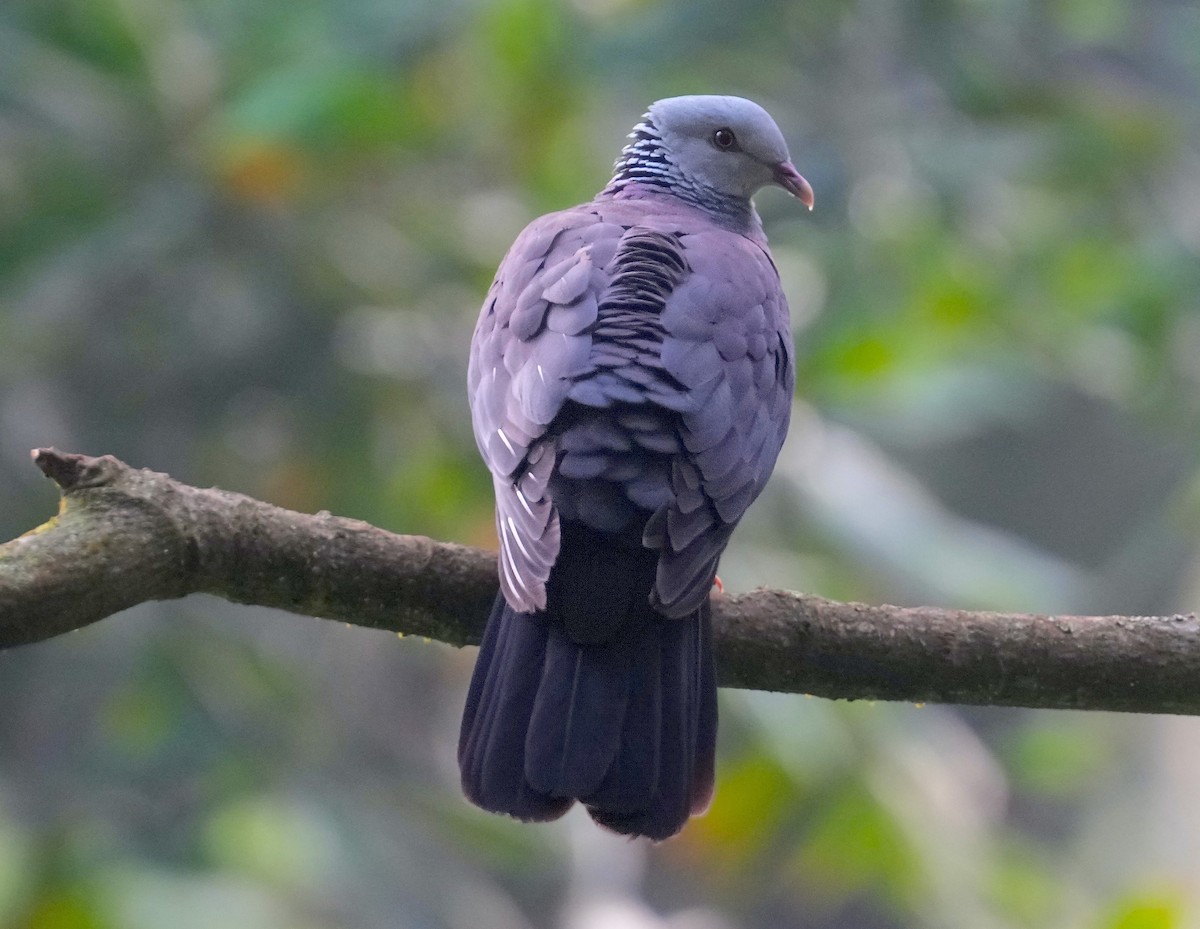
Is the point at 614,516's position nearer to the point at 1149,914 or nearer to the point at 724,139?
the point at 724,139

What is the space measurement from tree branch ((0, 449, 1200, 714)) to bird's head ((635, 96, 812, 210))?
5.17 ft

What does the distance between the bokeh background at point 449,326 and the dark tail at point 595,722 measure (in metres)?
2.51

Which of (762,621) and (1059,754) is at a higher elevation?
(1059,754)

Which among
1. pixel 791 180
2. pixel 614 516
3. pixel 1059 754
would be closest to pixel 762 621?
pixel 614 516

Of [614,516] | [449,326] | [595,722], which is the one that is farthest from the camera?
[449,326]

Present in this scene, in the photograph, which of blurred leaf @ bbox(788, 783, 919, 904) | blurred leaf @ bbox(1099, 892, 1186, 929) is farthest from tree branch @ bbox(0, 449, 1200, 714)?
blurred leaf @ bbox(788, 783, 919, 904)

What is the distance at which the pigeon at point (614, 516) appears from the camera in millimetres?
2449

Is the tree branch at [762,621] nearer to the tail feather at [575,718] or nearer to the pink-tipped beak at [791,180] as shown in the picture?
the tail feather at [575,718]

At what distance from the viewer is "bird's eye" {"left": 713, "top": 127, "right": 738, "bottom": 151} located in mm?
3971

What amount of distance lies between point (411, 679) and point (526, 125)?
161 inches

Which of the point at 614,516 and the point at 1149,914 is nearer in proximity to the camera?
the point at 614,516

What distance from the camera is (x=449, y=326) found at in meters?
5.94

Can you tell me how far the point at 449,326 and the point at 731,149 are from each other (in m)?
2.20

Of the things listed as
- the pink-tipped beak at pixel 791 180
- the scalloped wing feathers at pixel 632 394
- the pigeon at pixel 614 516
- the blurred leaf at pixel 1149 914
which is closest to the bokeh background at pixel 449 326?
the blurred leaf at pixel 1149 914
